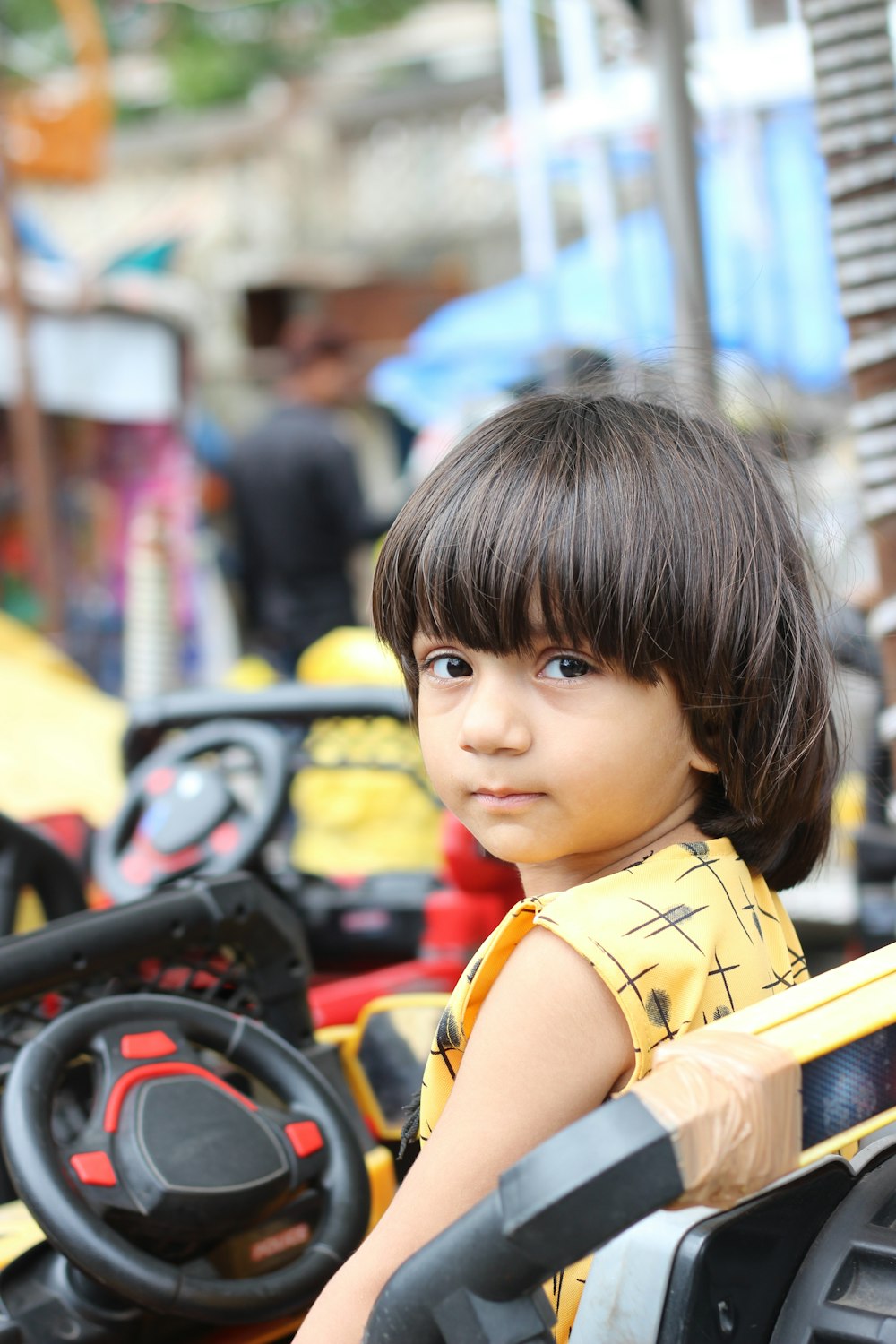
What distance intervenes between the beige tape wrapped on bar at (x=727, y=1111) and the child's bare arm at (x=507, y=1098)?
0.55 feet

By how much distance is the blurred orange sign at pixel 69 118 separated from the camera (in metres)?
5.59

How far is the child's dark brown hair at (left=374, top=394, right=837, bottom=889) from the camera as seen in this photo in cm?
97

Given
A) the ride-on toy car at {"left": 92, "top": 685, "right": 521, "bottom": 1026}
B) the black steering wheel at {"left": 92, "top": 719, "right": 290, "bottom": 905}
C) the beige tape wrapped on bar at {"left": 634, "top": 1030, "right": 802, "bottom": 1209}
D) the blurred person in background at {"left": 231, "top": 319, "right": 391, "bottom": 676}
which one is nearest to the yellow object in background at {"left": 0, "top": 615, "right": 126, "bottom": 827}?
the ride-on toy car at {"left": 92, "top": 685, "right": 521, "bottom": 1026}

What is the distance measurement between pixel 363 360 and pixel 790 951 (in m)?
8.92

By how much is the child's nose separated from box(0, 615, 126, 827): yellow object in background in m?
2.10

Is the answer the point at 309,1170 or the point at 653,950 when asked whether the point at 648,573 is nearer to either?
the point at 653,950

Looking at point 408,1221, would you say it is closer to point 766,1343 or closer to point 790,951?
point 766,1343

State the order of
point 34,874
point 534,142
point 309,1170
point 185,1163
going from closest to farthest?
point 185,1163 < point 309,1170 < point 34,874 < point 534,142

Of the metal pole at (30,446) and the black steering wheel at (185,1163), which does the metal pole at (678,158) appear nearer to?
the black steering wheel at (185,1163)

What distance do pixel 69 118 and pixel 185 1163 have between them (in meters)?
5.30

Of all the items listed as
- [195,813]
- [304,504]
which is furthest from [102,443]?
[195,813]

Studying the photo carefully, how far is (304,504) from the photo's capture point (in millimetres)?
4969

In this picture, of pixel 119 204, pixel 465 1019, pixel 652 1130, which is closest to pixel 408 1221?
pixel 465 1019

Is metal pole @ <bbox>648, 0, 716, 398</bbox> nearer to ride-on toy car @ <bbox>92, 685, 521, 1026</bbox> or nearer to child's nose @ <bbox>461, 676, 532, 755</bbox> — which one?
ride-on toy car @ <bbox>92, 685, 521, 1026</bbox>
